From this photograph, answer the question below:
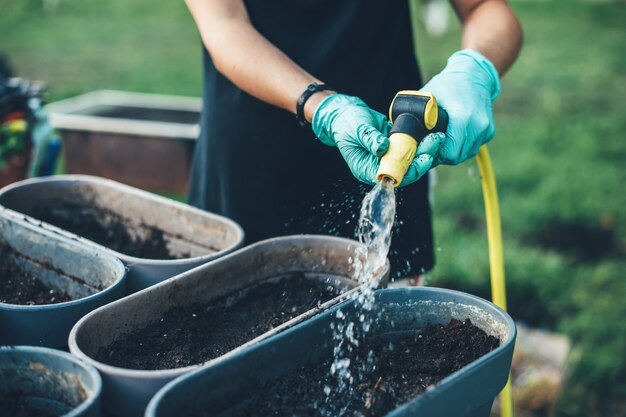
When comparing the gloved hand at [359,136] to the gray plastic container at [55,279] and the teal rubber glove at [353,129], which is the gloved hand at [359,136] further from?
the gray plastic container at [55,279]

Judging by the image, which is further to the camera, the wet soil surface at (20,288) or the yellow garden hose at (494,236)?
the yellow garden hose at (494,236)

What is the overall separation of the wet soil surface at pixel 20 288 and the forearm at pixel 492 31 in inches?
44.5

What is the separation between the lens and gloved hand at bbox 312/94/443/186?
1297 mm

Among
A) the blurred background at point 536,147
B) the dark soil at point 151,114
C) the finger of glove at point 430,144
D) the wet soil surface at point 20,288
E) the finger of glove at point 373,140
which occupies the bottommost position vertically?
the blurred background at point 536,147

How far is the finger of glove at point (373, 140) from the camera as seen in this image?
123cm

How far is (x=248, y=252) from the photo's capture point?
1419 millimetres

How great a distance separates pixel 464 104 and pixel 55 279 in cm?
92

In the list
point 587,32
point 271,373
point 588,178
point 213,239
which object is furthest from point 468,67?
point 587,32

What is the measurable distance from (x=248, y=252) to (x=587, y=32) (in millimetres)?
7038

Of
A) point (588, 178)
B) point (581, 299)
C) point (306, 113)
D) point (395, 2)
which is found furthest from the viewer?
point (588, 178)

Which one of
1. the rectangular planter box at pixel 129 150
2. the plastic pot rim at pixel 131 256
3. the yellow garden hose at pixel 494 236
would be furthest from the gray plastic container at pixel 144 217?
the rectangular planter box at pixel 129 150

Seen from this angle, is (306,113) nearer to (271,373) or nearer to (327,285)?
(327,285)

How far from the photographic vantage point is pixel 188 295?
1324 mm

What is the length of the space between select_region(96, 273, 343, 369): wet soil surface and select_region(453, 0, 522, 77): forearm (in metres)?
0.72
